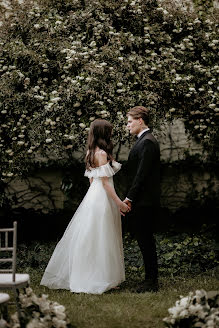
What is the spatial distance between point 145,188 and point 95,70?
5.80ft

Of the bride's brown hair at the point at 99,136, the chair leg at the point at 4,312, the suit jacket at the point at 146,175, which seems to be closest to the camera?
the chair leg at the point at 4,312

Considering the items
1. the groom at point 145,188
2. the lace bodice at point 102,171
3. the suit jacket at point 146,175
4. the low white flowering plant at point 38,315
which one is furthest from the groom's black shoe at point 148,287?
the low white flowering plant at point 38,315

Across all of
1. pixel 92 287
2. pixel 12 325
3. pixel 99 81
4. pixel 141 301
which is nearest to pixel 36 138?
pixel 99 81

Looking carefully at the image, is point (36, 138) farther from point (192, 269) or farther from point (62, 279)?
point (192, 269)

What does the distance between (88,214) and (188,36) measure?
300 cm

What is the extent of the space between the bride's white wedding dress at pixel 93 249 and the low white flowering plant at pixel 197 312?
1578 millimetres

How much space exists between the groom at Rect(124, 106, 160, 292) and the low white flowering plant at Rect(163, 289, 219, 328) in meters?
1.40

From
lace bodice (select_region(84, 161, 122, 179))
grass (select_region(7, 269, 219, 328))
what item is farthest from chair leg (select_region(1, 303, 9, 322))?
lace bodice (select_region(84, 161, 122, 179))

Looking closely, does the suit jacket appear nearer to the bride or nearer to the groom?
the groom

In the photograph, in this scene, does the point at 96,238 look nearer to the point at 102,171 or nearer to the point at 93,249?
the point at 93,249

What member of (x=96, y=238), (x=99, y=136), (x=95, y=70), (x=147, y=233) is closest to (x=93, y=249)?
(x=96, y=238)

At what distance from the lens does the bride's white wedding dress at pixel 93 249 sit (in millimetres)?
5648

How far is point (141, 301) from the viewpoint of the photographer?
5.15 meters

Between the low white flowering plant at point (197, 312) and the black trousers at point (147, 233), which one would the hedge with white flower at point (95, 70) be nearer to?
the black trousers at point (147, 233)
